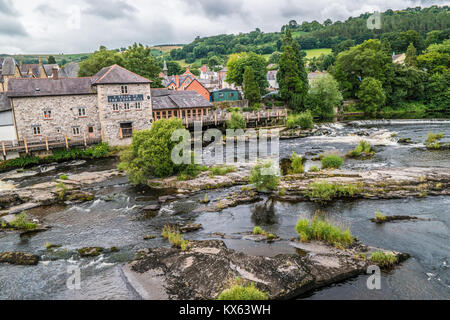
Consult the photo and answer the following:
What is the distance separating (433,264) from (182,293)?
9.40 m

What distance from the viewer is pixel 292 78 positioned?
5666 cm

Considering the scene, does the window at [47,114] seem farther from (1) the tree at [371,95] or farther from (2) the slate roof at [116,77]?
(1) the tree at [371,95]

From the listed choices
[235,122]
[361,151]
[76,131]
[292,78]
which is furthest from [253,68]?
[76,131]

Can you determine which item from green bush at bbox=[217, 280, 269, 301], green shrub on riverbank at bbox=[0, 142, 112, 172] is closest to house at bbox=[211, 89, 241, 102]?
green shrub on riverbank at bbox=[0, 142, 112, 172]

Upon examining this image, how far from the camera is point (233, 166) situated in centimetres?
2797

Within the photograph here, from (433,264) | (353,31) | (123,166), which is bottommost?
(433,264)

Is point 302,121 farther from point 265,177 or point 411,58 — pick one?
point 411,58

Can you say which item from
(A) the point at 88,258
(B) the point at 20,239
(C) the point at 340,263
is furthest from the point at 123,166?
(C) the point at 340,263

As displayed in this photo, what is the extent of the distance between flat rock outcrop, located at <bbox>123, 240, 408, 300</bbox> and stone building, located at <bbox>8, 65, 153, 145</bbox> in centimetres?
2627

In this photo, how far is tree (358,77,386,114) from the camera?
55.4 metres

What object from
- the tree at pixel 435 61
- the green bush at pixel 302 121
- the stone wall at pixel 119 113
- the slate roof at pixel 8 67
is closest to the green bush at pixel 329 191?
the stone wall at pixel 119 113

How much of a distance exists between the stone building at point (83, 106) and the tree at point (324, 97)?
28.2 m

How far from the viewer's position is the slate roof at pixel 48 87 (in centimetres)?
3338
